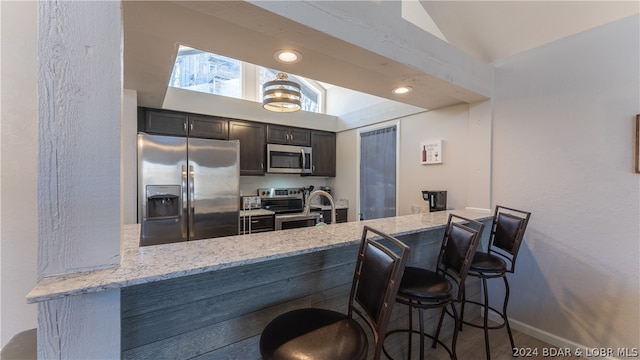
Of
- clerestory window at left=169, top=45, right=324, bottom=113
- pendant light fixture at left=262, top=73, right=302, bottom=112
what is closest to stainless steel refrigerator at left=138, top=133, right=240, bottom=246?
pendant light fixture at left=262, top=73, right=302, bottom=112

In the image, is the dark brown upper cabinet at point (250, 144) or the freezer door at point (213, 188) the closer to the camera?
the freezer door at point (213, 188)

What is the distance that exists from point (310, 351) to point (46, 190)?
3.34 ft

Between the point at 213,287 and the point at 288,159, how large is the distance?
121 inches

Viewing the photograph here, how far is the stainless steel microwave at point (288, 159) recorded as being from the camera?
3889mm

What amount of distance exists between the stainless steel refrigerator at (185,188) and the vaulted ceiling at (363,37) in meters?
0.59

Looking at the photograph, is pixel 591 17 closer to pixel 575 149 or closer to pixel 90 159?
pixel 575 149

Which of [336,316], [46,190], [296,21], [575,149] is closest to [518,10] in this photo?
[575,149]

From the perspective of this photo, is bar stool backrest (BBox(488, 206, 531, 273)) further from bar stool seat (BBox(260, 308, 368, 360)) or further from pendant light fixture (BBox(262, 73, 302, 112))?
pendant light fixture (BBox(262, 73, 302, 112))

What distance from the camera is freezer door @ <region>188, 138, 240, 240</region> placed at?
2.82m

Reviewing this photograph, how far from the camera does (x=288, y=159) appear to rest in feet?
13.3

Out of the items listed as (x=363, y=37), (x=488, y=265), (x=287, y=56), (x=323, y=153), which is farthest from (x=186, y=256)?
(x=323, y=153)

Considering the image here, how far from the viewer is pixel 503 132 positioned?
237 cm

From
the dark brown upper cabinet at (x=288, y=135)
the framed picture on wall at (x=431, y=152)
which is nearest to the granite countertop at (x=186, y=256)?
the framed picture on wall at (x=431, y=152)

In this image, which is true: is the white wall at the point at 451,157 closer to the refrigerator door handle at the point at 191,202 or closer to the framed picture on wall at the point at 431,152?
the framed picture on wall at the point at 431,152
